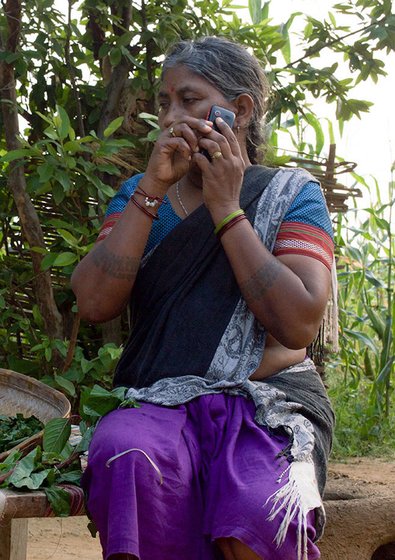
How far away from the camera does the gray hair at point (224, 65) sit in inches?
104

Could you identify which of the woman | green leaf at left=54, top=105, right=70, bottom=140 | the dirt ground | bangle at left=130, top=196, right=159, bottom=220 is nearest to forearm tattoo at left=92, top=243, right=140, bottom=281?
the woman

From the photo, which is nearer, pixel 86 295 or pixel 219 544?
pixel 219 544

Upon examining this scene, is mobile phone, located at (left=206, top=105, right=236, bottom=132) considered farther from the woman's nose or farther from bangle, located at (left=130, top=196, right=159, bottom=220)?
bangle, located at (left=130, top=196, right=159, bottom=220)

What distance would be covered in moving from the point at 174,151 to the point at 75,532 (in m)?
2.19

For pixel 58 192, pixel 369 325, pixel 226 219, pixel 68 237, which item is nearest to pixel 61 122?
pixel 58 192

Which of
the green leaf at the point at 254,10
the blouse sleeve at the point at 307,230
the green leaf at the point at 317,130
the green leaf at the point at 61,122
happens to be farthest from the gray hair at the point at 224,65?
the green leaf at the point at 254,10

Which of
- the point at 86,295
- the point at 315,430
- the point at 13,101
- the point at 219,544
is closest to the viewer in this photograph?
the point at 219,544

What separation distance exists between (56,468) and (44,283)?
1.75 meters

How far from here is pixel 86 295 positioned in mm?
2598

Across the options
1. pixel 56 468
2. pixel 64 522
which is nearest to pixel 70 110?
pixel 64 522

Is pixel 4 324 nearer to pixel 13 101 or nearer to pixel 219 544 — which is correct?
pixel 13 101

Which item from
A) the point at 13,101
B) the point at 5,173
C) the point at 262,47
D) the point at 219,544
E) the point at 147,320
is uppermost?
the point at 262,47

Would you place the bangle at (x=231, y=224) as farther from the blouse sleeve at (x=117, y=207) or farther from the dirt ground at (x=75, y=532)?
the dirt ground at (x=75, y=532)

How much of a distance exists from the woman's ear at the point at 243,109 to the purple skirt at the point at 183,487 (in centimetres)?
91
